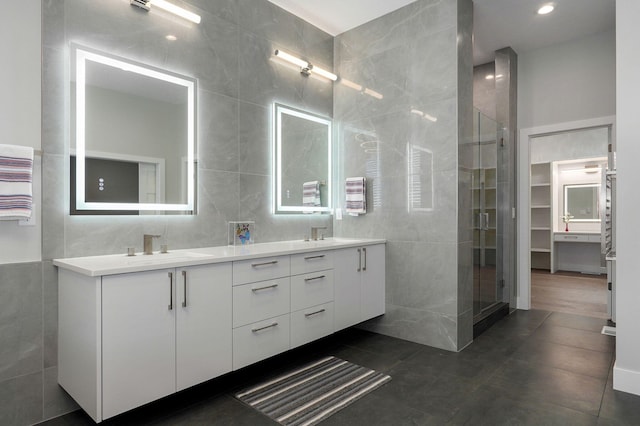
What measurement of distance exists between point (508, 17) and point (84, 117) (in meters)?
3.78

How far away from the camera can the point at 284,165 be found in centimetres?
331

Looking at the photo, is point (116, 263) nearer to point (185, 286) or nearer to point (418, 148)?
point (185, 286)

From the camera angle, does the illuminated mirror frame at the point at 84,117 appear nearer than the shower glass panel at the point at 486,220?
Yes

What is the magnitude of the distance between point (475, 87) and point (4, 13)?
4671 mm

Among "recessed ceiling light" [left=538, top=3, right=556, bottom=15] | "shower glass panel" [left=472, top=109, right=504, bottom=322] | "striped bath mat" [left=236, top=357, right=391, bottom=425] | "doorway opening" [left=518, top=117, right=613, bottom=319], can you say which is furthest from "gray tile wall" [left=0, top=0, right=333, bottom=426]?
"doorway opening" [left=518, top=117, right=613, bottom=319]

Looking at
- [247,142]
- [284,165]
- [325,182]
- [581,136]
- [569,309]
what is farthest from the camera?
[581,136]

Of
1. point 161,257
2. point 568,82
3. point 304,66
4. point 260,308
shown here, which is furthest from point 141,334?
point 568,82

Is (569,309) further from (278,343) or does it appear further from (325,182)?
(278,343)

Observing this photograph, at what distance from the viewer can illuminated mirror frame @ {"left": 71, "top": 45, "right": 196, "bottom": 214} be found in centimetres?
208

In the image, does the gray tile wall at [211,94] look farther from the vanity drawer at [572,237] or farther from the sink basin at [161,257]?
the vanity drawer at [572,237]

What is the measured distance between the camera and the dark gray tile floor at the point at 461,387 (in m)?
1.99

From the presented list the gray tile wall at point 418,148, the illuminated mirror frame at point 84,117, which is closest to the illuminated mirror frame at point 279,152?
the gray tile wall at point 418,148

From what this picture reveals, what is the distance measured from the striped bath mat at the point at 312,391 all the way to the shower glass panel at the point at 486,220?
57.8 inches

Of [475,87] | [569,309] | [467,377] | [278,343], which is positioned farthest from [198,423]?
[475,87]
